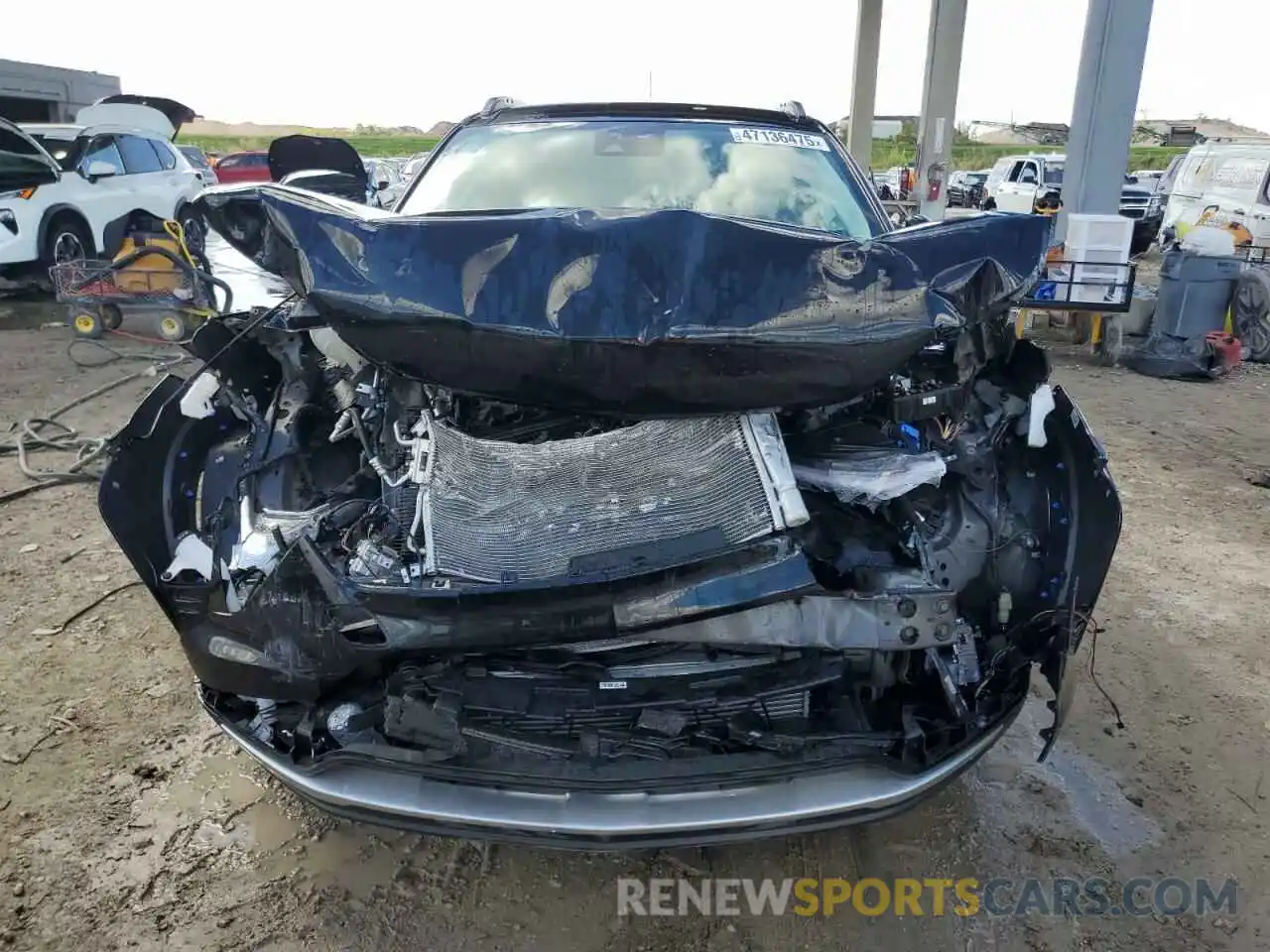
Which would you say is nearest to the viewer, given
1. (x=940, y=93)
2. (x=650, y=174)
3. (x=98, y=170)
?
(x=650, y=174)

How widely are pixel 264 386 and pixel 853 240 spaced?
1.79 meters

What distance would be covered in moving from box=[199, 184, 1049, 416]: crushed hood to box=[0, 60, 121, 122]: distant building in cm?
1863

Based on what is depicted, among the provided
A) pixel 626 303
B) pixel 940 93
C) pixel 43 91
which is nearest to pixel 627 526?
pixel 626 303

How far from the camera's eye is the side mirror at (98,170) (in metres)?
10.2

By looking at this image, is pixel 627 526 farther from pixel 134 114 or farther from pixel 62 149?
pixel 134 114

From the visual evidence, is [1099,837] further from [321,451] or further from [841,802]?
[321,451]

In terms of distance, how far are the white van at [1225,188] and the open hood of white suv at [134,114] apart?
14.0 metres

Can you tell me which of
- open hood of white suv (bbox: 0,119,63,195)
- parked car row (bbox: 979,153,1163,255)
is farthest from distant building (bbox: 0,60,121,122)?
parked car row (bbox: 979,153,1163,255)

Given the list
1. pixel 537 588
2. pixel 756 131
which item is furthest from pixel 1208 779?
pixel 756 131

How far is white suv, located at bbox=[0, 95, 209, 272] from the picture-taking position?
9.62 metres

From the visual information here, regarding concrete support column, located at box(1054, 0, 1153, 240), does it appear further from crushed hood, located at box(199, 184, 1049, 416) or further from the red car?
the red car

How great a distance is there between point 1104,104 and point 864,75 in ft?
37.3

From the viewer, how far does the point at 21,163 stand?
9.66 m

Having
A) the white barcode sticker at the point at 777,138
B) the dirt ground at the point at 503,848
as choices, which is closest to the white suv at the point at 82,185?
the dirt ground at the point at 503,848
